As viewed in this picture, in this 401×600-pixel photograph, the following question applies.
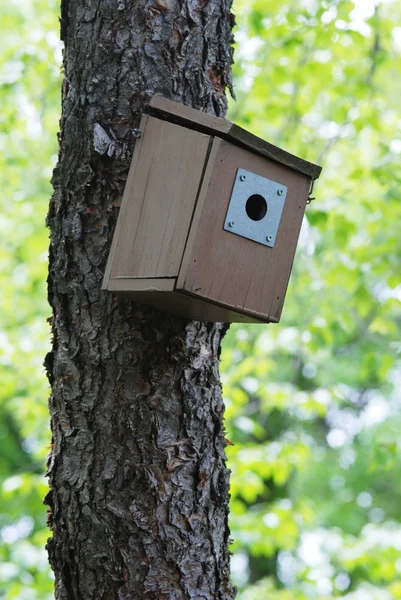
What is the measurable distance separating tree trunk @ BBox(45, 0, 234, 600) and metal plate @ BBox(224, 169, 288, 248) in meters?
0.31

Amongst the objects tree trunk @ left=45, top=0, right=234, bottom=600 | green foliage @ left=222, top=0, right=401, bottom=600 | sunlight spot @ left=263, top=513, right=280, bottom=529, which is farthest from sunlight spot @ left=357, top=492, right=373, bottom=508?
tree trunk @ left=45, top=0, right=234, bottom=600

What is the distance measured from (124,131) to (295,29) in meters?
2.58

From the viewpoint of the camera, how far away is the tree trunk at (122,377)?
1606 millimetres

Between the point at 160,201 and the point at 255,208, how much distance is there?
23 centimetres

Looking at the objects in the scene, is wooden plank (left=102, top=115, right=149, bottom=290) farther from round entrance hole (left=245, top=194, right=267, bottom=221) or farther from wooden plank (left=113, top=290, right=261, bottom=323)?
round entrance hole (left=245, top=194, right=267, bottom=221)

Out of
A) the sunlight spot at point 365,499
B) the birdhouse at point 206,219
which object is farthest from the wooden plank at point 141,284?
the sunlight spot at point 365,499

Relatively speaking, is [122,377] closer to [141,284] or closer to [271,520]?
[141,284]

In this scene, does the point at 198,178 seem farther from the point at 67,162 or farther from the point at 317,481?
the point at 317,481

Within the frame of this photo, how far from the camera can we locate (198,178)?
1.53 metres

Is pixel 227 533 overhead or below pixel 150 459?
below

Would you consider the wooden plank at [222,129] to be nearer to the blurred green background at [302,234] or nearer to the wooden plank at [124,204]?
the wooden plank at [124,204]

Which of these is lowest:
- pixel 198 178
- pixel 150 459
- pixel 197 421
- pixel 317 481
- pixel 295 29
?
A: pixel 317 481

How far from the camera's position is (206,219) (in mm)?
1513

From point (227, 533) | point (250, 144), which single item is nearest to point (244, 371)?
point (227, 533)
